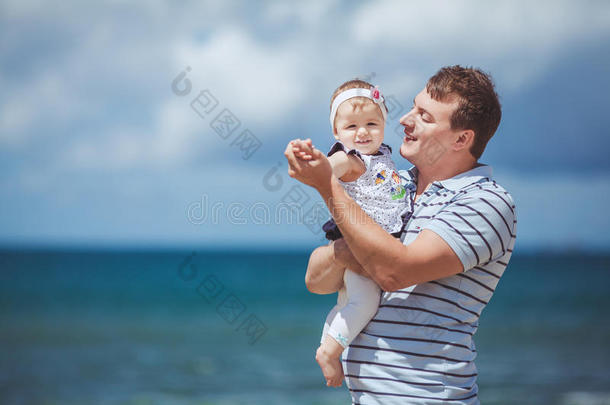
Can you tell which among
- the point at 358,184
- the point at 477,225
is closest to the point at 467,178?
the point at 477,225

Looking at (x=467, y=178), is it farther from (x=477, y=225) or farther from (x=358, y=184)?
(x=358, y=184)

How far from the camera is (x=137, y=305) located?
25656mm

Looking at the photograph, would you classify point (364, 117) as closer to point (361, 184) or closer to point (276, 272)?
point (361, 184)

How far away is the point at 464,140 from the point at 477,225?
421mm

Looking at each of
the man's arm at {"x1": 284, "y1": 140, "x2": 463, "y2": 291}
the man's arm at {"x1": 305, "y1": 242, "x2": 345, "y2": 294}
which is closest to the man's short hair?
the man's arm at {"x1": 284, "y1": 140, "x2": 463, "y2": 291}

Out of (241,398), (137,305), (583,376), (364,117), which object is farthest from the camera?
(137,305)

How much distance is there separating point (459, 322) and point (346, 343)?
43 centimetres

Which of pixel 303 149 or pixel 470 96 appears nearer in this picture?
pixel 303 149

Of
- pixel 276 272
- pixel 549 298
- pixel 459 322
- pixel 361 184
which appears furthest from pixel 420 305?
pixel 276 272

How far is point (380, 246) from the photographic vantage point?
6.25ft

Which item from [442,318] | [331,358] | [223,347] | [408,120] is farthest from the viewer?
[223,347]

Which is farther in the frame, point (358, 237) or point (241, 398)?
point (241, 398)

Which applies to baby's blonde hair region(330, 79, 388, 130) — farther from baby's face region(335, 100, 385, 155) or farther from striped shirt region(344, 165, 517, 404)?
striped shirt region(344, 165, 517, 404)

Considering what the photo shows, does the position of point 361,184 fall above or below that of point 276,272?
below
